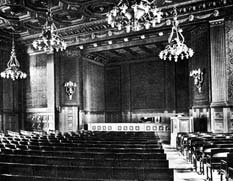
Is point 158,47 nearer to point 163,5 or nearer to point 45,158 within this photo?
point 163,5

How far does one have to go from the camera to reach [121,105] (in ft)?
69.3

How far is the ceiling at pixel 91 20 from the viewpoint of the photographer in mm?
12508

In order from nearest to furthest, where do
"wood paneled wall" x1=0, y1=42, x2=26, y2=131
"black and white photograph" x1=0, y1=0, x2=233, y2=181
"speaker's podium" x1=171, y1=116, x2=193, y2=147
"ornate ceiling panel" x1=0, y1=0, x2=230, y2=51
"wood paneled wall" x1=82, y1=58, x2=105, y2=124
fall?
"black and white photograph" x1=0, y1=0, x2=233, y2=181 < "ornate ceiling panel" x1=0, y1=0, x2=230, y2=51 < "speaker's podium" x1=171, y1=116, x2=193, y2=147 < "wood paneled wall" x1=0, y1=42, x2=26, y2=131 < "wood paneled wall" x1=82, y1=58, x2=105, y2=124

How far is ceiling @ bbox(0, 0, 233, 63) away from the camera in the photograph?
12.5m

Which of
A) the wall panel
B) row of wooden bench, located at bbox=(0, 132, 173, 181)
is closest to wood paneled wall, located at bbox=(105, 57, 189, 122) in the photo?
the wall panel

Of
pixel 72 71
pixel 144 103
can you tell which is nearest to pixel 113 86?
pixel 144 103

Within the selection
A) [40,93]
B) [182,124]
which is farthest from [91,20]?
[182,124]

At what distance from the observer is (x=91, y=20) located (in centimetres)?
1502

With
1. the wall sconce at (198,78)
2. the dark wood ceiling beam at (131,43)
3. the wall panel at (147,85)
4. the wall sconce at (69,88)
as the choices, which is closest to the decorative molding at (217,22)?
the wall sconce at (198,78)

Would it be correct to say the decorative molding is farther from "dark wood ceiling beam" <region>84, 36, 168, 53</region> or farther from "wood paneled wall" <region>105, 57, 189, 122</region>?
"wood paneled wall" <region>105, 57, 189, 122</region>

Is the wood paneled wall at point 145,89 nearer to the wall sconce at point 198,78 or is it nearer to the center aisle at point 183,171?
the wall sconce at point 198,78

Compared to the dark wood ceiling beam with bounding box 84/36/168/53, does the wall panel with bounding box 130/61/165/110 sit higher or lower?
lower

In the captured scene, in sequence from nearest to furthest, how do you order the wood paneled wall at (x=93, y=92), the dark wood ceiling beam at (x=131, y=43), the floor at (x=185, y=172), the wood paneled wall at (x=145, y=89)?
the floor at (x=185, y=172) < the dark wood ceiling beam at (x=131, y=43) < the wood paneled wall at (x=93, y=92) < the wood paneled wall at (x=145, y=89)

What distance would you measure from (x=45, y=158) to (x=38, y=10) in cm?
1042
